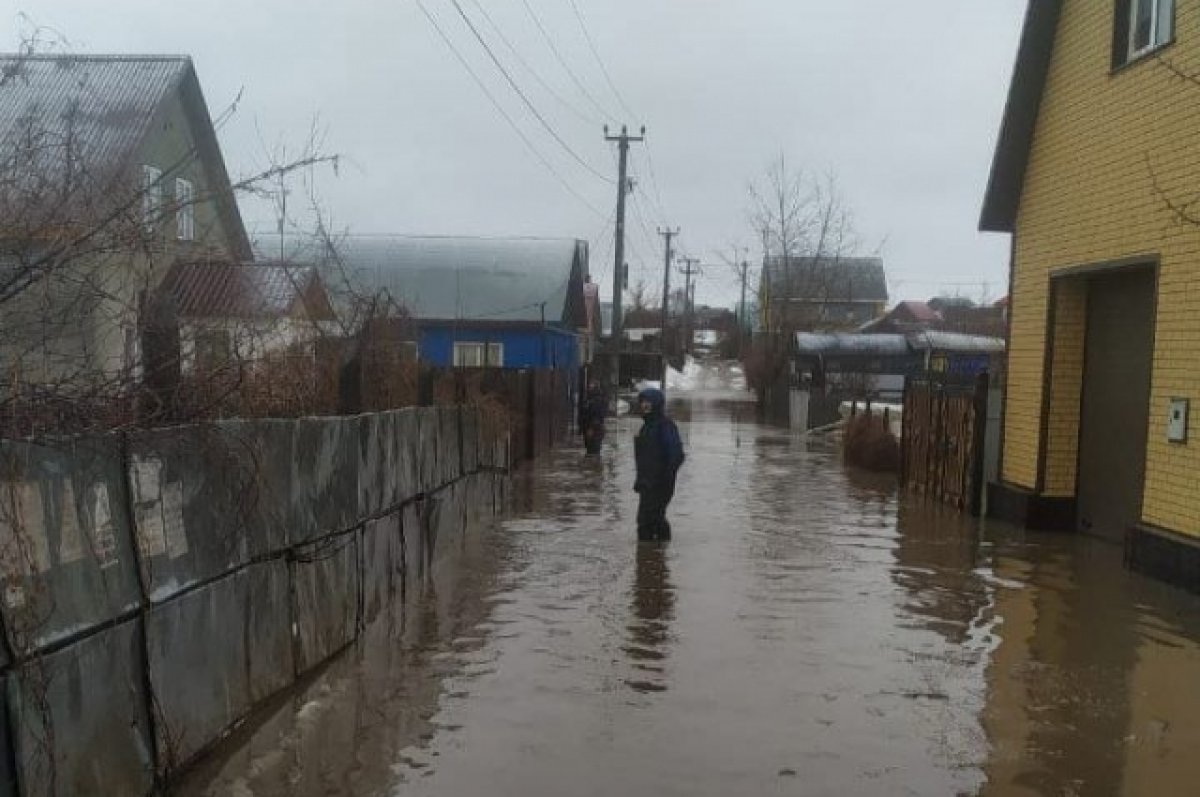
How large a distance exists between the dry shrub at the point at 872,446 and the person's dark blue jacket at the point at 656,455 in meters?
9.01

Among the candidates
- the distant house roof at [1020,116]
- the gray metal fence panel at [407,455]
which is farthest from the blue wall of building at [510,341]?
the gray metal fence panel at [407,455]

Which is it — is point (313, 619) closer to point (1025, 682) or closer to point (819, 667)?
point (819, 667)

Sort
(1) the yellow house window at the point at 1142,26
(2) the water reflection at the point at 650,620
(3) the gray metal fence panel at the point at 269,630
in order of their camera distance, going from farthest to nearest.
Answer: (1) the yellow house window at the point at 1142,26, (2) the water reflection at the point at 650,620, (3) the gray metal fence panel at the point at 269,630

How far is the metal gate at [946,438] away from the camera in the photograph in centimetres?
1403

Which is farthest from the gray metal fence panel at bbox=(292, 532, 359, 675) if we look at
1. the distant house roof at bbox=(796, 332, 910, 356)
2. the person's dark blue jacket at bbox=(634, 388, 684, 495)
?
the distant house roof at bbox=(796, 332, 910, 356)

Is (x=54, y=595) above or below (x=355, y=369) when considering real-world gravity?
below

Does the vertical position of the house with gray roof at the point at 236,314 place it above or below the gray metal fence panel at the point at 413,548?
above

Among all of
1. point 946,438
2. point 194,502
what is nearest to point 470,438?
point 946,438

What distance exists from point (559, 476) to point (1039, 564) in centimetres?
899

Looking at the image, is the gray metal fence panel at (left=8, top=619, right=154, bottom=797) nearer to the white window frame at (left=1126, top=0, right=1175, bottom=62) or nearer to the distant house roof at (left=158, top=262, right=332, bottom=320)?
the distant house roof at (left=158, top=262, right=332, bottom=320)

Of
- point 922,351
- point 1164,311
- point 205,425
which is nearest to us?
point 205,425

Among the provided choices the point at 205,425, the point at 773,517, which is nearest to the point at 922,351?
the point at 773,517

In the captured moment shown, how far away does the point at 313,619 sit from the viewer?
257 inches

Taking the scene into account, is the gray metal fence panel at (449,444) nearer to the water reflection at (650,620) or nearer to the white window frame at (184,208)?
the water reflection at (650,620)
